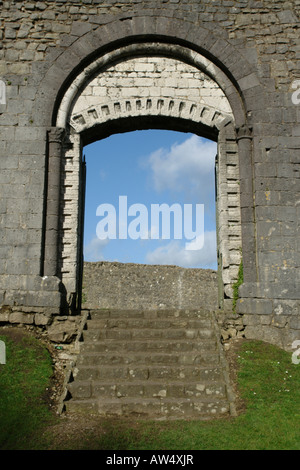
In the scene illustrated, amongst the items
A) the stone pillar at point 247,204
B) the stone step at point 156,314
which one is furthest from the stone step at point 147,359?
the stone pillar at point 247,204

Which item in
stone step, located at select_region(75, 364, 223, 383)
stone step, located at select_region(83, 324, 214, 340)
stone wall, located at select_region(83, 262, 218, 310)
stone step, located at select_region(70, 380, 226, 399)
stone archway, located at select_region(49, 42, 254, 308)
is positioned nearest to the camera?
stone step, located at select_region(70, 380, 226, 399)

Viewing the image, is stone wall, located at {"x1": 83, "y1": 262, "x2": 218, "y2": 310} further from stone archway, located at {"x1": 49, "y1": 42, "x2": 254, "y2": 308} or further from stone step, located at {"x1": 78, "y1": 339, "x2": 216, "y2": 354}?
stone step, located at {"x1": 78, "y1": 339, "x2": 216, "y2": 354}

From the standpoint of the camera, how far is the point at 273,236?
780cm

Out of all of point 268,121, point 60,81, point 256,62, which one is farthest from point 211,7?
point 60,81

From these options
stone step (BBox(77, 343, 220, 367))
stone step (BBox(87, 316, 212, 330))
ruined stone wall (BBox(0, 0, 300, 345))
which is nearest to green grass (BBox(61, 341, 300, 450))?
stone step (BBox(77, 343, 220, 367))

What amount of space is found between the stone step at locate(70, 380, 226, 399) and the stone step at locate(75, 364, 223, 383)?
16 centimetres

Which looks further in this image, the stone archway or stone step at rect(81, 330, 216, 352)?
the stone archway

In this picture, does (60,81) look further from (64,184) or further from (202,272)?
(202,272)

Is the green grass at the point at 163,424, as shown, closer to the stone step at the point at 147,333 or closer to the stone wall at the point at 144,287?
the stone step at the point at 147,333

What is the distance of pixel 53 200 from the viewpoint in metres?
8.11

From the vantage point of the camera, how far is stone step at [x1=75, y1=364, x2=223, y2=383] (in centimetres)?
611

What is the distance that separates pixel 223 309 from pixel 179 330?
4.01 feet

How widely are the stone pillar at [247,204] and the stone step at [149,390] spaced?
2409mm

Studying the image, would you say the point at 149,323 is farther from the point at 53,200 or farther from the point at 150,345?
the point at 53,200
